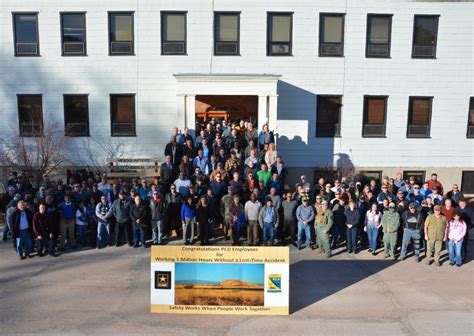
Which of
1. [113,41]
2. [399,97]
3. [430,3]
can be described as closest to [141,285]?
[113,41]

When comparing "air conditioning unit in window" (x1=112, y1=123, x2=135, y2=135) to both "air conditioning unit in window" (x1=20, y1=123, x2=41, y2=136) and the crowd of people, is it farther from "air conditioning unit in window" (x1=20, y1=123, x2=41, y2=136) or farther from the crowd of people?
the crowd of people

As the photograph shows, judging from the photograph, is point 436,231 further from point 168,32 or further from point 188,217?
point 168,32

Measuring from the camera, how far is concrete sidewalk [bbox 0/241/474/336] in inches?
317

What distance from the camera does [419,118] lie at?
64.4 ft

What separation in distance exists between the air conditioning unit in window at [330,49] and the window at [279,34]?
4.92 ft

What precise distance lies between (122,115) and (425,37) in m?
13.8

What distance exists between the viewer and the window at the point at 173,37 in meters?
18.6

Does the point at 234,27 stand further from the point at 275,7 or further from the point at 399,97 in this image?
the point at 399,97

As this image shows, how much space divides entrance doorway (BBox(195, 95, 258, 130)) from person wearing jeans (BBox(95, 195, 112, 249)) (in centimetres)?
984

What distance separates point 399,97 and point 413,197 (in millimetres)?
7372

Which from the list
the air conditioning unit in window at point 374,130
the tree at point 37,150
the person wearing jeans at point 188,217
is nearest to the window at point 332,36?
the air conditioning unit in window at point 374,130

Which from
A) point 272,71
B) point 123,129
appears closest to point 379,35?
point 272,71

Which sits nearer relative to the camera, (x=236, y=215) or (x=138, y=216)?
(x=138, y=216)

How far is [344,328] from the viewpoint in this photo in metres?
8.06
